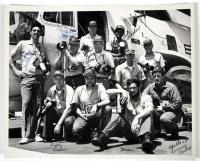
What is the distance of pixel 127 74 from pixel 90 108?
182 millimetres

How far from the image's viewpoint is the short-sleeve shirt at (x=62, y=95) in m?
1.06

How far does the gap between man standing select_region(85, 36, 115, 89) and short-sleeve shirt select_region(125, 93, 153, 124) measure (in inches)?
4.0

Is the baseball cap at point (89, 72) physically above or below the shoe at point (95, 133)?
above

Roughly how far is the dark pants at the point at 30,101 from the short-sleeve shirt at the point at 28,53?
0.05 m

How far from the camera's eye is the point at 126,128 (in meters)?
1.03

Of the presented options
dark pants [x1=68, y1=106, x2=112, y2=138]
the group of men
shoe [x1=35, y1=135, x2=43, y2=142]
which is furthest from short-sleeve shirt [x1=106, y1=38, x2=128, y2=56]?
shoe [x1=35, y1=135, x2=43, y2=142]

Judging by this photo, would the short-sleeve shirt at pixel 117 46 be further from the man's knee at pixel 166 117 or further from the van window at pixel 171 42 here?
the man's knee at pixel 166 117

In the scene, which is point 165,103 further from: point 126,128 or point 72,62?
point 72,62

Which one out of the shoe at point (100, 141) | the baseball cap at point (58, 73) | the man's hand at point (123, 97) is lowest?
the shoe at point (100, 141)

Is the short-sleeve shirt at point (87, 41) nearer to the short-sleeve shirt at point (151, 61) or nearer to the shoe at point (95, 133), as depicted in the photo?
the short-sleeve shirt at point (151, 61)

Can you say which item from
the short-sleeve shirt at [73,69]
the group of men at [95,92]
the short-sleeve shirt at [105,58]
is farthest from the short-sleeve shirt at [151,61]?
the short-sleeve shirt at [73,69]

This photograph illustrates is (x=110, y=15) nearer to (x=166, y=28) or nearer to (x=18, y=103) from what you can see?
(x=166, y=28)
